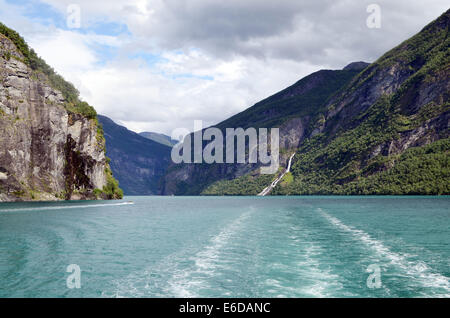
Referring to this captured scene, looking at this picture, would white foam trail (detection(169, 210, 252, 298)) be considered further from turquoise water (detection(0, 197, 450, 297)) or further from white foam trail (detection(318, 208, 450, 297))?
white foam trail (detection(318, 208, 450, 297))

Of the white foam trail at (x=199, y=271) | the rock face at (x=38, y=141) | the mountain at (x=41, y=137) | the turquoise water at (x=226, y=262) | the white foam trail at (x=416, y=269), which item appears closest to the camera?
the turquoise water at (x=226, y=262)

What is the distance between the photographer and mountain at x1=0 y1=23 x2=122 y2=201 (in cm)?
9744

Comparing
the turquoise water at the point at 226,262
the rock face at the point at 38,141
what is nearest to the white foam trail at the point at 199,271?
the turquoise water at the point at 226,262

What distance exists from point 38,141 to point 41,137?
1718 millimetres

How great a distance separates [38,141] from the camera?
106688 mm

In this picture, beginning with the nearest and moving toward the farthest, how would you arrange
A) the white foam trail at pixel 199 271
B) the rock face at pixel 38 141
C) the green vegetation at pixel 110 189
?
the white foam trail at pixel 199 271
the rock face at pixel 38 141
the green vegetation at pixel 110 189

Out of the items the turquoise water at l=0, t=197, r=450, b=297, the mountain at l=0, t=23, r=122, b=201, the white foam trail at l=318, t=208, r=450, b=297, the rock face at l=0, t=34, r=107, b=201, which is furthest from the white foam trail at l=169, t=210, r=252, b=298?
the mountain at l=0, t=23, r=122, b=201

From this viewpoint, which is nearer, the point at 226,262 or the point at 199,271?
the point at 199,271

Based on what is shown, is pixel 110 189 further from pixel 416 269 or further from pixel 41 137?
pixel 416 269

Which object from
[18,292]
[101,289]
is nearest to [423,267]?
[101,289]

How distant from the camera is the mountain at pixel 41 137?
9744 cm

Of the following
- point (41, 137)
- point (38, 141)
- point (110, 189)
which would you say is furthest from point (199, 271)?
point (110, 189)

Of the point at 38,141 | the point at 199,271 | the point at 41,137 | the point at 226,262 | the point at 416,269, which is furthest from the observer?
the point at 41,137

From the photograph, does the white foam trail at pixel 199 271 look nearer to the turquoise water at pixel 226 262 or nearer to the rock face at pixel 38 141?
the turquoise water at pixel 226 262
